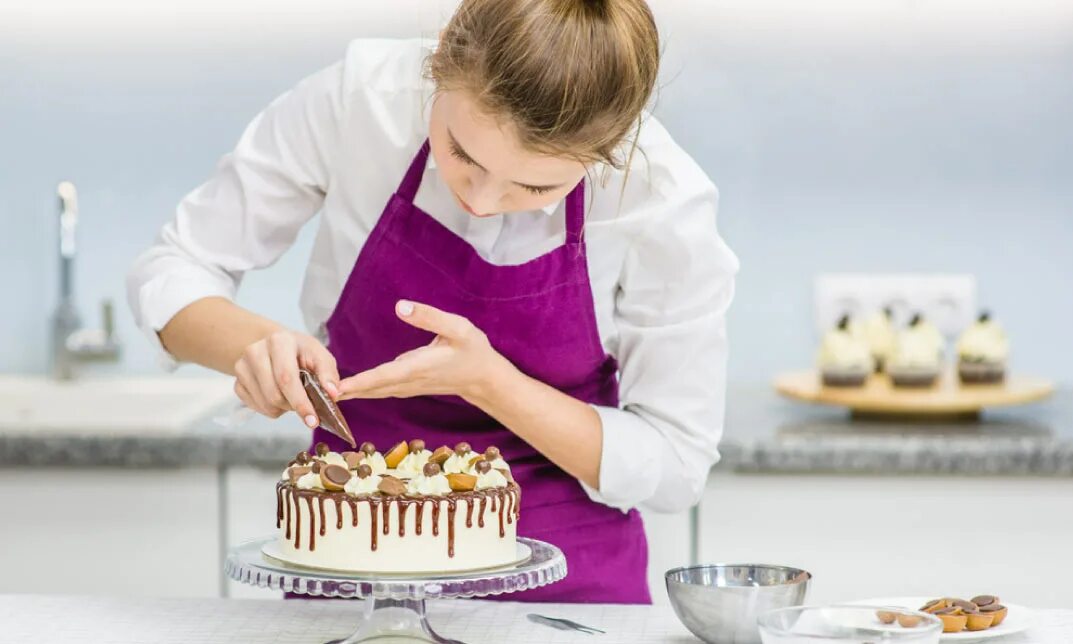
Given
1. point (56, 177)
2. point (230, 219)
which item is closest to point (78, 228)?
point (56, 177)

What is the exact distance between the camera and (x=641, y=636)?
1.27m

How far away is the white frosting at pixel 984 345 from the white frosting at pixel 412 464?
1.42m

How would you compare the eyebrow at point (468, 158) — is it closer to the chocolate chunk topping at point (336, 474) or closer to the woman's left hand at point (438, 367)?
the woman's left hand at point (438, 367)

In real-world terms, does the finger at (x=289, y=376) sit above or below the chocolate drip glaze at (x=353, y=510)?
above

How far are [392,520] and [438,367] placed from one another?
17 cm

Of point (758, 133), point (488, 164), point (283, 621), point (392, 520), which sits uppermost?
point (758, 133)

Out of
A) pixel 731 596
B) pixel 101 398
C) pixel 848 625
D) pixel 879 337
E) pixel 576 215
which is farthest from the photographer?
pixel 101 398

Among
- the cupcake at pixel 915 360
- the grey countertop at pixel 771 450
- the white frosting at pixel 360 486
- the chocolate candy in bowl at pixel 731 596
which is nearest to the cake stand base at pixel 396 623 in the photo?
the white frosting at pixel 360 486

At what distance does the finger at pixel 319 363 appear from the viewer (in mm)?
1245

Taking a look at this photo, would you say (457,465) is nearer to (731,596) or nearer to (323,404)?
→ (323,404)

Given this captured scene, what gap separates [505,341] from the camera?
1.52 m

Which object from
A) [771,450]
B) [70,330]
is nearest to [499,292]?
[771,450]

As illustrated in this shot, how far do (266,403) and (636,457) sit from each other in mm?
418

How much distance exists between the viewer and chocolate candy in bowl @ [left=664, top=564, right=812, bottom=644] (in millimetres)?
1149
